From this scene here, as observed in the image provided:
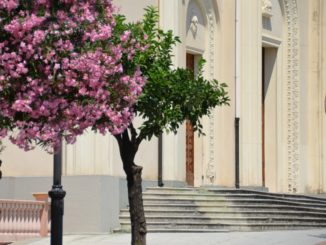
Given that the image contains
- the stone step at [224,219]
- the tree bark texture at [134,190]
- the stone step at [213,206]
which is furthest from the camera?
the stone step at [213,206]

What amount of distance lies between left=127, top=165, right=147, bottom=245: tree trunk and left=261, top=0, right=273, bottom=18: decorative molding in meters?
18.3

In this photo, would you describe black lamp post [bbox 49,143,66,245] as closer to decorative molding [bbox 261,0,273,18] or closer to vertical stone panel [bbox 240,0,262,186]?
vertical stone panel [bbox 240,0,262,186]

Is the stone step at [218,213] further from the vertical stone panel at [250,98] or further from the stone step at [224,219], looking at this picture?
the vertical stone panel at [250,98]

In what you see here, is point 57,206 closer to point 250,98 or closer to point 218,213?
point 218,213

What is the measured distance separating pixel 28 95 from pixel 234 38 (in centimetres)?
2166

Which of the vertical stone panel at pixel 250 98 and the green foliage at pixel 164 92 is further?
the vertical stone panel at pixel 250 98

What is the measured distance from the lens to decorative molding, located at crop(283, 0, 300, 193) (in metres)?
37.1

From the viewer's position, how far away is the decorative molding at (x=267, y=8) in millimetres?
35344

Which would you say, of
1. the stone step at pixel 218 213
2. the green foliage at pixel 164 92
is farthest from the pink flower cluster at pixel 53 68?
the stone step at pixel 218 213

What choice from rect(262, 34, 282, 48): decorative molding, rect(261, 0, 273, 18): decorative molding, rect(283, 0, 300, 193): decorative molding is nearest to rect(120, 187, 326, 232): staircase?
rect(283, 0, 300, 193): decorative molding

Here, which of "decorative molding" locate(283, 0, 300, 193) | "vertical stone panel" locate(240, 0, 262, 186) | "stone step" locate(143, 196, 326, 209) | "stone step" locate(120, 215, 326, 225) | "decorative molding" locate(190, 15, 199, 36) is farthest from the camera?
"decorative molding" locate(283, 0, 300, 193)

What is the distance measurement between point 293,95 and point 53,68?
25.6 m

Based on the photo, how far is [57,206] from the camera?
17.3 m

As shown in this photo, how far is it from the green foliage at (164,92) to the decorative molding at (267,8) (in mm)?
17787
